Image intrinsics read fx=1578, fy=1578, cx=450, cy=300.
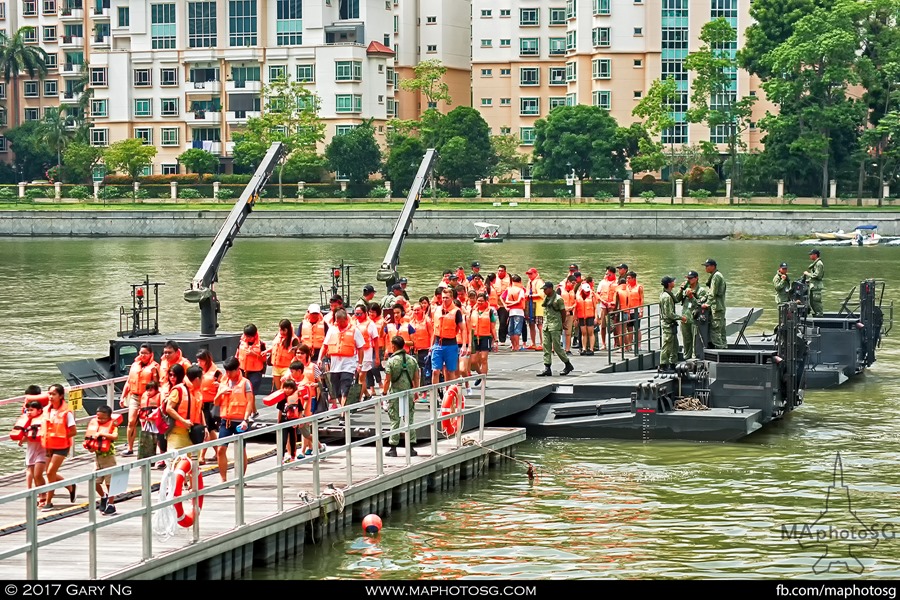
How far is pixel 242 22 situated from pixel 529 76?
26.0 meters

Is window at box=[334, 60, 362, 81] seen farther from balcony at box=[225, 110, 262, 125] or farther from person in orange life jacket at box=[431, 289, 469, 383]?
person in orange life jacket at box=[431, 289, 469, 383]

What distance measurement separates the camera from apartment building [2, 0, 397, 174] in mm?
132500

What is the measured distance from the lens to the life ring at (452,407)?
24203 millimetres

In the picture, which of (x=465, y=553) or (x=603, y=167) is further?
(x=603, y=167)

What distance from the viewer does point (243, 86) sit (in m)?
134

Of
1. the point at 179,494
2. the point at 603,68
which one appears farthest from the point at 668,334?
the point at 603,68

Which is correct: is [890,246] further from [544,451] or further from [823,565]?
[823,565]

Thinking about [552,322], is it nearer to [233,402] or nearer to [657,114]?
[233,402]

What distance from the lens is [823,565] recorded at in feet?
64.2

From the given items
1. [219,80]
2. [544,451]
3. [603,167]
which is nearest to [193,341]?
[544,451]

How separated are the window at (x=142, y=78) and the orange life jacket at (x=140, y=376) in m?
118

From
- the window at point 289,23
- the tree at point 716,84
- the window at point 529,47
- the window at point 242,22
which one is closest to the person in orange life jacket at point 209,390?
the tree at point 716,84
